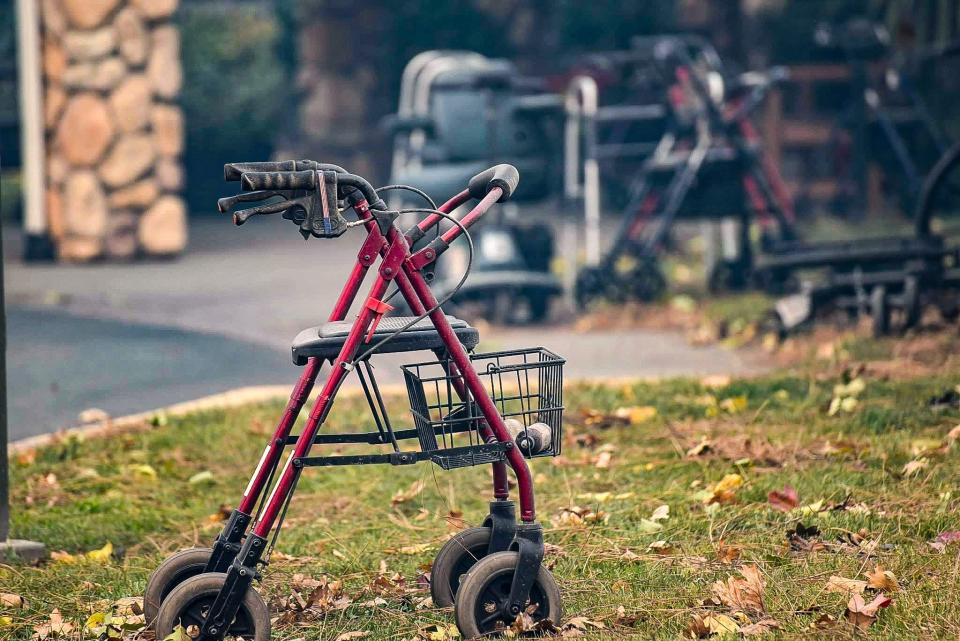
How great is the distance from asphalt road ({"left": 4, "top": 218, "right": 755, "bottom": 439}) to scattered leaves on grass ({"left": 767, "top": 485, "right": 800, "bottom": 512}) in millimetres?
2630

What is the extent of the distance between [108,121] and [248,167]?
27.7 ft

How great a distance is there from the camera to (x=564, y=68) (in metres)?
15.4

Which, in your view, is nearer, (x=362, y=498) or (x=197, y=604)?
(x=197, y=604)

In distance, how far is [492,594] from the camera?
341 centimetres

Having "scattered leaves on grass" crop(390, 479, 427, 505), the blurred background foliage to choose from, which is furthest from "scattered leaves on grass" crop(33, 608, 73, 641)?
the blurred background foliage

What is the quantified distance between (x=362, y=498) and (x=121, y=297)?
18.0 feet

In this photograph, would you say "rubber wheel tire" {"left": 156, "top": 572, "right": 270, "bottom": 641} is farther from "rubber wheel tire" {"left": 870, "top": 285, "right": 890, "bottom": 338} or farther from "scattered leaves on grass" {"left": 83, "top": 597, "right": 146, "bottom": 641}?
"rubber wheel tire" {"left": 870, "top": 285, "right": 890, "bottom": 338}

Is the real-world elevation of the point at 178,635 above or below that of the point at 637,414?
above

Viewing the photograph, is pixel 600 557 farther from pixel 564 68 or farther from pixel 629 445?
pixel 564 68

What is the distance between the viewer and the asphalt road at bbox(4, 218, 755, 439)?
7.09 metres

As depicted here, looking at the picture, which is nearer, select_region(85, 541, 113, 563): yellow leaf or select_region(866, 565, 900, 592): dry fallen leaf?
select_region(866, 565, 900, 592): dry fallen leaf

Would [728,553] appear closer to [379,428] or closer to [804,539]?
[804,539]

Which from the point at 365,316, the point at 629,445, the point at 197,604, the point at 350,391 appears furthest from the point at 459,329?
the point at 350,391

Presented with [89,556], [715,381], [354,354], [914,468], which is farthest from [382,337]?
[715,381]
